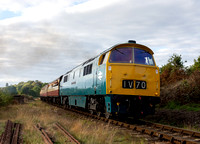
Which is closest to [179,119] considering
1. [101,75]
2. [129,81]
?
[129,81]

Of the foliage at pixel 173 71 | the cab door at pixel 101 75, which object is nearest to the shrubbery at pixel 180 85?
the foliage at pixel 173 71

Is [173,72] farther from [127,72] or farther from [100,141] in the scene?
[100,141]

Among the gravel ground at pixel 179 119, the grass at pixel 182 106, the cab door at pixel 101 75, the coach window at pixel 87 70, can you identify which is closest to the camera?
the cab door at pixel 101 75

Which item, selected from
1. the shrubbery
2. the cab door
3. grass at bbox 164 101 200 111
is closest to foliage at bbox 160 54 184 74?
the shrubbery

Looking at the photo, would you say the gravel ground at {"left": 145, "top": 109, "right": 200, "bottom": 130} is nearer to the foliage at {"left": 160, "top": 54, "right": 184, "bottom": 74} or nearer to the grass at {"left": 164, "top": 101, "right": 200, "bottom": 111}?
the grass at {"left": 164, "top": 101, "right": 200, "bottom": 111}

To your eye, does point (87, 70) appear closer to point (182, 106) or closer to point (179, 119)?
point (179, 119)

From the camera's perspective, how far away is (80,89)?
14.4 metres

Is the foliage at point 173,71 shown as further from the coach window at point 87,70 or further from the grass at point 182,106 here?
the coach window at point 87,70

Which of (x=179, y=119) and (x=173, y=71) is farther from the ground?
(x=173, y=71)

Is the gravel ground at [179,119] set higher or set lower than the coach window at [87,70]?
lower

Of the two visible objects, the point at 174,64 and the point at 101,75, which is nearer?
the point at 101,75

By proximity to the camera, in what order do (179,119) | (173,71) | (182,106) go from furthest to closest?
(173,71), (182,106), (179,119)

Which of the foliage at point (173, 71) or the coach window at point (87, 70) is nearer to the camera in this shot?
the coach window at point (87, 70)

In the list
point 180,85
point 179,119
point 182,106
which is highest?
point 180,85
